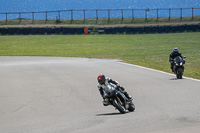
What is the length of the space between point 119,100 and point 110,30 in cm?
4815

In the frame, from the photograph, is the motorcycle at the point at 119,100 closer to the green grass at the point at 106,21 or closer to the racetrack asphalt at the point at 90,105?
Answer: the racetrack asphalt at the point at 90,105

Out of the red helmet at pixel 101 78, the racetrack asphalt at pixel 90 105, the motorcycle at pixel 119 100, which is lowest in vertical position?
the racetrack asphalt at pixel 90 105

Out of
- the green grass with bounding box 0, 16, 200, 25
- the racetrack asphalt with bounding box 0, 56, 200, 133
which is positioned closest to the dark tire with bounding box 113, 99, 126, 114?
the racetrack asphalt with bounding box 0, 56, 200, 133

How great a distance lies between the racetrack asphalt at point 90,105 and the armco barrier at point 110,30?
38299 millimetres

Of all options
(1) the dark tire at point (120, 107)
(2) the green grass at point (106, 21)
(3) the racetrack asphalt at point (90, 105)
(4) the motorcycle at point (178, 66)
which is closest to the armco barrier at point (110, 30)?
(2) the green grass at point (106, 21)

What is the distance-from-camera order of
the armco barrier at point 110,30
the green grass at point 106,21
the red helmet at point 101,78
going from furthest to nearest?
the green grass at point 106,21, the armco barrier at point 110,30, the red helmet at point 101,78

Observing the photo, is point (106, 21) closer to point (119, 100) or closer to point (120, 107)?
point (119, 100)

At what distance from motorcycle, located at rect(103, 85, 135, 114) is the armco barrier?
47.4m

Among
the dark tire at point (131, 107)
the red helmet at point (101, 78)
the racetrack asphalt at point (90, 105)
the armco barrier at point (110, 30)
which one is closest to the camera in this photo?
the racetrack asphalt at point (90, 105)

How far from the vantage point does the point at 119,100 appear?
1016 cm

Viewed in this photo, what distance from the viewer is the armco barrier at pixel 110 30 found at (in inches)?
2250

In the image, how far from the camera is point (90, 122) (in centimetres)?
916

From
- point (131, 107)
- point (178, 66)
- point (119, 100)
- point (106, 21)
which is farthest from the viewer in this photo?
point (106, 21)

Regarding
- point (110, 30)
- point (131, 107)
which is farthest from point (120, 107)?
point (110, 30)
